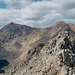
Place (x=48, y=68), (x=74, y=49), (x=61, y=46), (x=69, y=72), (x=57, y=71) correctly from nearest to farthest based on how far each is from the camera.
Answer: (x=69, y=72), (x=57, y=71), (x=48, y=68), (x=61, y=46), (x=74, y=49)

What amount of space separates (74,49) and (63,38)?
9312mm

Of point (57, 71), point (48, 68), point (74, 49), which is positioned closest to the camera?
point (57, 71)

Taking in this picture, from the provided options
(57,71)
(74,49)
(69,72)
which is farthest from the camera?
(74,49)

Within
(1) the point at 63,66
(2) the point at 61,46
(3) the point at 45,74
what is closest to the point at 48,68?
(3) the point at 45,74

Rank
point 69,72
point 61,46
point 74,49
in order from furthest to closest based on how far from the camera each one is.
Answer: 1. point 74,49
2. point 61,46
3. point 69,72

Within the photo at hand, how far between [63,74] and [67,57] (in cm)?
1289

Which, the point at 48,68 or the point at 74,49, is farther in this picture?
the point at 74,49

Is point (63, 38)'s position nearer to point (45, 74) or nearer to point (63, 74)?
point (45, 74)

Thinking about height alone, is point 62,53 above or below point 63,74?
above

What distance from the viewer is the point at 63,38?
157m

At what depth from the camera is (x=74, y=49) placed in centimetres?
15425

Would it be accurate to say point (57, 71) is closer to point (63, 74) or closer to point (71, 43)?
point (63, 74)

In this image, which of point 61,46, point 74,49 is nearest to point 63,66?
point 61,46

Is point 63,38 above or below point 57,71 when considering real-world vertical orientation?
above
